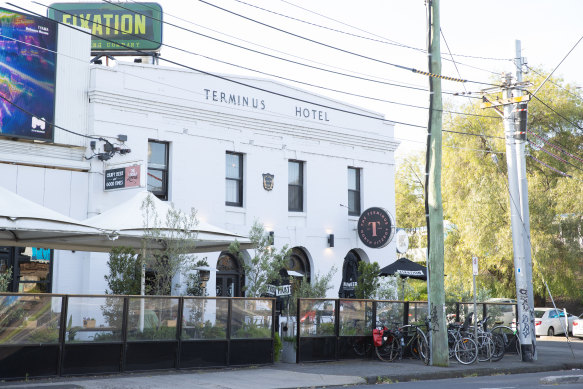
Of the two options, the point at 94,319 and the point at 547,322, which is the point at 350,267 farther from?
the point at 94,319

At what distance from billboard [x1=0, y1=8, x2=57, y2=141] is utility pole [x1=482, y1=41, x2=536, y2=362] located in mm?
12273

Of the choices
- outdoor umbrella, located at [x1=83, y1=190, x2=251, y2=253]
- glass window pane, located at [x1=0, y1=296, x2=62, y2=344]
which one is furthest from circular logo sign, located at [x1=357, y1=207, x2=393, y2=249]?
glass window pane, located at [x1=0, y1=296, x2=62, y2=344]

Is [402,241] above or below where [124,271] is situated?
above

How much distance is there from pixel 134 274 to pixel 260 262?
133 inches

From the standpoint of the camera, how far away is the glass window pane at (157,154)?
21641 millimetres

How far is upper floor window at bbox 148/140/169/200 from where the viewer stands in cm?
2156

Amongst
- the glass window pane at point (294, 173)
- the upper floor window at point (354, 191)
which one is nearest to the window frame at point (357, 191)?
the upper floor window at point (354, 191)

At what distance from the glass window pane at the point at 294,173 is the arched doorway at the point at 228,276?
11.7 feet

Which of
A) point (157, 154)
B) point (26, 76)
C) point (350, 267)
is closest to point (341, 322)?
point (157, 154)

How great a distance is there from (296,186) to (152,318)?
37.8 ft

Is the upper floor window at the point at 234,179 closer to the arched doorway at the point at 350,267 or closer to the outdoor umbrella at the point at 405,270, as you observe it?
the arched doorway at the point at 350,267

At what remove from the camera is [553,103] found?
34.5m

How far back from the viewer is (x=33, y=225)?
13.7 m

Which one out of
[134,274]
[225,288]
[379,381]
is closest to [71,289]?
[134,274]
